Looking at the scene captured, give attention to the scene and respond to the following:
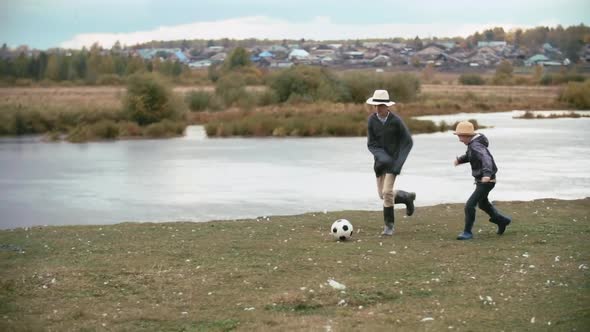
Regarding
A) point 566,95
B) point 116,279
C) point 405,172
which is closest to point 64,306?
point 116,279

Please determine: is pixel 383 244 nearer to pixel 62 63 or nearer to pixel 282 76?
pixel 282 76

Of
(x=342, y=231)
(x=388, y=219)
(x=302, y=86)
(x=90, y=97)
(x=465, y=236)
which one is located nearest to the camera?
(x=342, y=231)

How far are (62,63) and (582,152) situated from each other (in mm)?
44757

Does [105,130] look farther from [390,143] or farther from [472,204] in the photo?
[472,204]

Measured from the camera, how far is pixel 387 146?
1261 centimetres

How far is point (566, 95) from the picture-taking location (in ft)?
234

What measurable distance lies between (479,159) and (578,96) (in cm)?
6119

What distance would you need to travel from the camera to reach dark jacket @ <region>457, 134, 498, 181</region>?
471 inches

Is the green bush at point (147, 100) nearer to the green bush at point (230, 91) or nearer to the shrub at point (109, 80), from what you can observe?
the green bush at point (230, 91)

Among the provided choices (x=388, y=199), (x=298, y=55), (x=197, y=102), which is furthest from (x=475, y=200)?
(x=298, y=55)

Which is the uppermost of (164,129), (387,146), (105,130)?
(387,146)

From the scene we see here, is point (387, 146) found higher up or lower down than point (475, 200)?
higher up

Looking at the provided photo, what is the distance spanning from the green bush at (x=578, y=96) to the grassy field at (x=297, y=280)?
58.7 meters

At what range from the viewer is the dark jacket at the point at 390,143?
12508 mm
